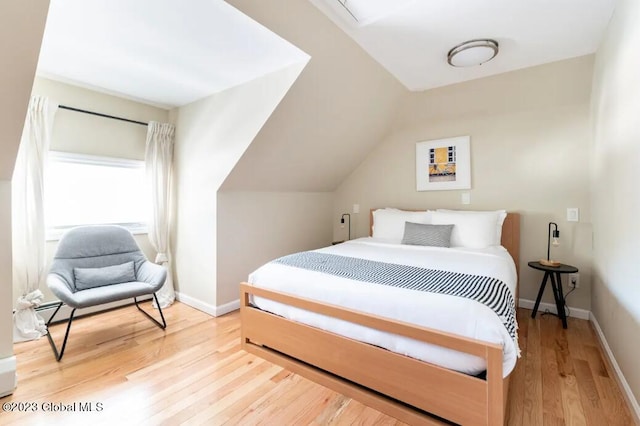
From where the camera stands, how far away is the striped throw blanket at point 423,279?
1490 millimetres

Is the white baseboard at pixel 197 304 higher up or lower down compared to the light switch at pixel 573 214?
lower down

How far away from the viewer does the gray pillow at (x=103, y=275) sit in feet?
8.07

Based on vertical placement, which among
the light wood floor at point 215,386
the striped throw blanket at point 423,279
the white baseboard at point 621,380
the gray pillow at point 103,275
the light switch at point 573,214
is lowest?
the light wood floor at point 215,386

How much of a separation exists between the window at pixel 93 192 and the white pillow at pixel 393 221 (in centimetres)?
257

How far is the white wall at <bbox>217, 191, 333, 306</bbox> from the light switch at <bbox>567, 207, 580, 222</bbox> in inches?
106

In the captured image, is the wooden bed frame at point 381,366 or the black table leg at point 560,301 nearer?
the wooden bed frame at point 381,366

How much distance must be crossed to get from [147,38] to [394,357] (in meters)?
2.52

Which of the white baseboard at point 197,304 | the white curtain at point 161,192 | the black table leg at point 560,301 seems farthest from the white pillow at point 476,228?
the white curtain at point 161,192

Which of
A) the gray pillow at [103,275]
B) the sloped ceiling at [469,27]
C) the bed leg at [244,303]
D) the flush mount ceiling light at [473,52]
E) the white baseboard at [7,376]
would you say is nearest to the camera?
the white baseboard at [7,376]

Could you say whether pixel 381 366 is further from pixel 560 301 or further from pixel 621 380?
pixel 560 301

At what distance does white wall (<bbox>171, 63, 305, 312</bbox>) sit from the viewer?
259 cm

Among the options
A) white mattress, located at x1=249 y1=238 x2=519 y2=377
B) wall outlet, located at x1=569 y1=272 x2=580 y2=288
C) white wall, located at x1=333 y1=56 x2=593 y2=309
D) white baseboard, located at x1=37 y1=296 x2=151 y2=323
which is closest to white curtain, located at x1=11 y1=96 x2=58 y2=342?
white baseboard, located at x1=37 y1=296 x2=151 y2=323

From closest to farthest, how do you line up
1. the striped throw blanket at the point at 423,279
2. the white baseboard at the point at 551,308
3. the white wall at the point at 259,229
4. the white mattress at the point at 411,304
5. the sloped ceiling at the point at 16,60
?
the sloped ceiling at the point at 16,60 < the white mattress at the point at 411,304 < the striped throw blanket at the point at 423,279 < the white baseboard at the point at 551,308 < the white wall at the point at 259,229

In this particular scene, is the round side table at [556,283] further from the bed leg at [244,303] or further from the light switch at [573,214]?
the bed leg at [244,303]
